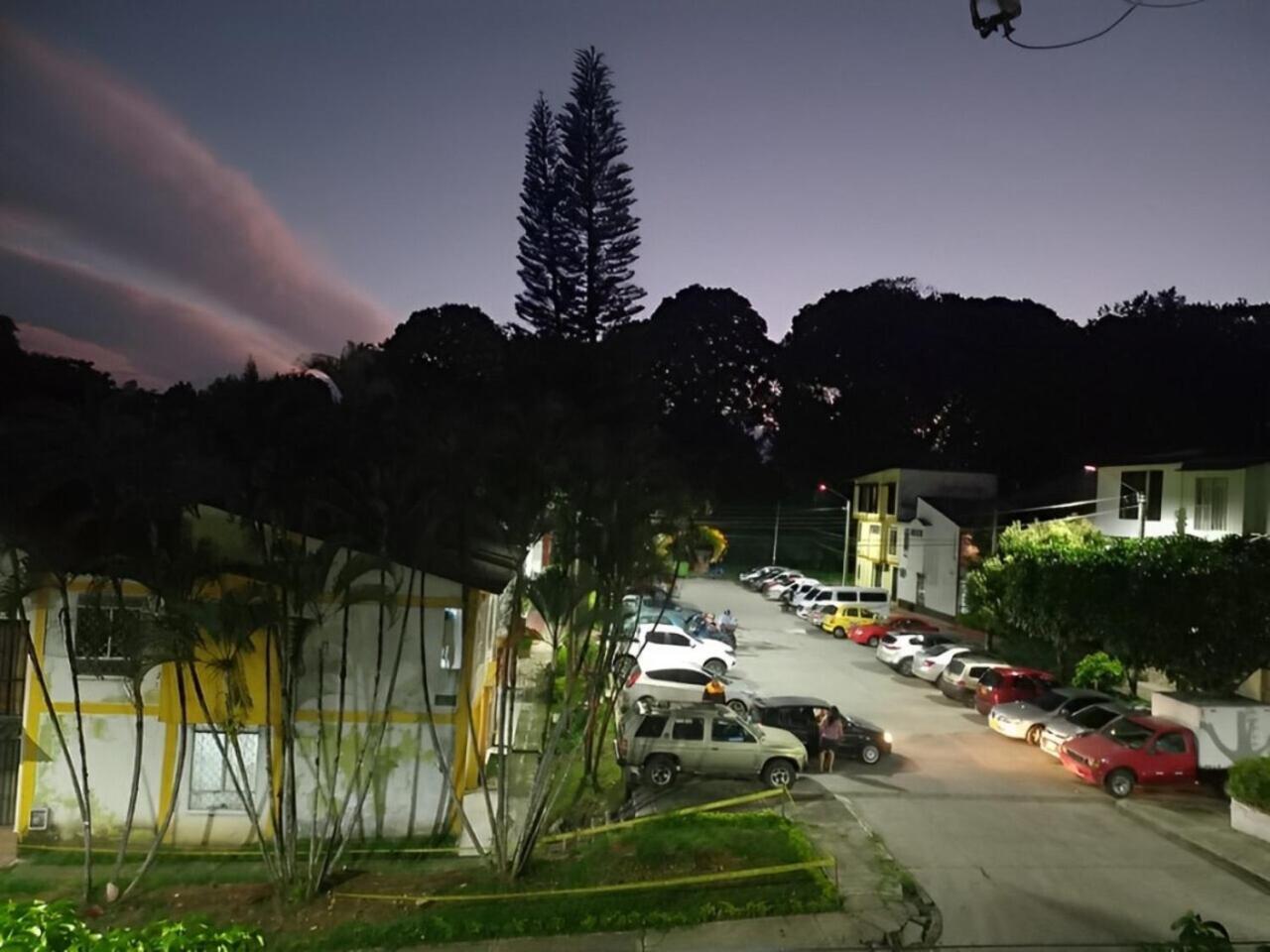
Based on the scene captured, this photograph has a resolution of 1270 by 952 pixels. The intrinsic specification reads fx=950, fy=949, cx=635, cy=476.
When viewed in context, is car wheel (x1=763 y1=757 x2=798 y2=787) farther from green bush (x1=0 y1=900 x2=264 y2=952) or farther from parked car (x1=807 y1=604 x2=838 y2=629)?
parked car (x1=807 y1=604 x2=838 y2=629)

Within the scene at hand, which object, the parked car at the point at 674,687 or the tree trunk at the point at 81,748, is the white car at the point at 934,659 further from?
the tree trunk at the point at 81,748

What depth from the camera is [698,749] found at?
15.3 m

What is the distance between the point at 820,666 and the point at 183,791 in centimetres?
1829

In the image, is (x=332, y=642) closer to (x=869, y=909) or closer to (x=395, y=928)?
(x=395, y=928)

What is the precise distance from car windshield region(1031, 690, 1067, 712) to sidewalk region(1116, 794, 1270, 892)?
383cm

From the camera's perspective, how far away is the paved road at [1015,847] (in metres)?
10.2

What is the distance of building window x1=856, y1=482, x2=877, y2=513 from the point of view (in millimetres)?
41406

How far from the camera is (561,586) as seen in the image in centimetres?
1193

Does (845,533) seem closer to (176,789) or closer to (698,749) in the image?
(698,749)

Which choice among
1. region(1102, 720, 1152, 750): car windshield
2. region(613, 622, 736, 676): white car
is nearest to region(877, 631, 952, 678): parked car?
region(613, 622, 736, 676): white car

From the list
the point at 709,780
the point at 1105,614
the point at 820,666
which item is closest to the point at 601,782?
the point at 709,780

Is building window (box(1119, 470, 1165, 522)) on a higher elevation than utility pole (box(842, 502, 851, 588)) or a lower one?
higher

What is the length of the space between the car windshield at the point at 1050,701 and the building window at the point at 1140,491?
12.1 meters

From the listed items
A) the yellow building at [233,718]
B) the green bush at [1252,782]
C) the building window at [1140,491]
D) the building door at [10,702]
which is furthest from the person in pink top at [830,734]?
the building window at [1140,491]
